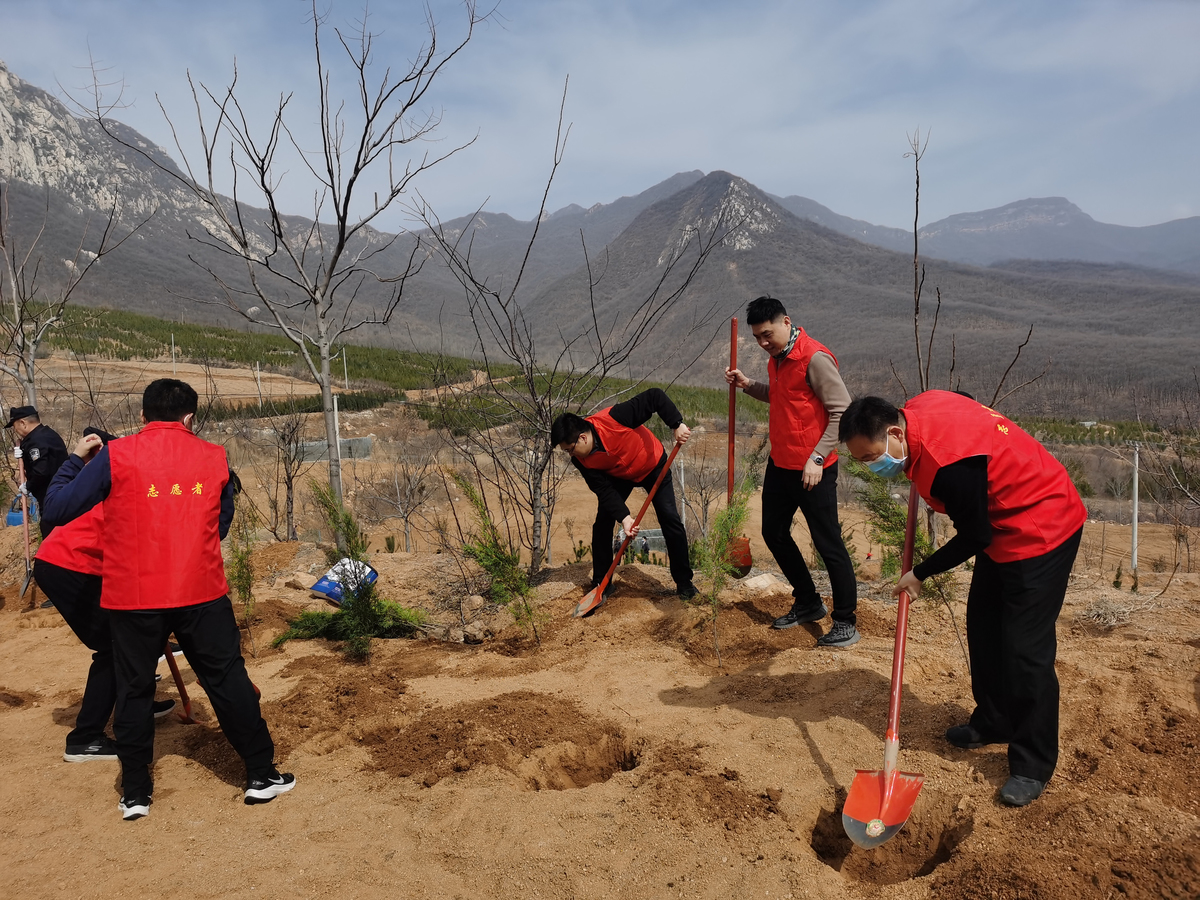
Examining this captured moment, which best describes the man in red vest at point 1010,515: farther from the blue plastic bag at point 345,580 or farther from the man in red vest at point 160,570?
the blue plastic bag at point 345,580

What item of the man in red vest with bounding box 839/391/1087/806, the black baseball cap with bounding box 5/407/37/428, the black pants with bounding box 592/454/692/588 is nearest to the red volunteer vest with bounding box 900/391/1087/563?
the man in red vest with bounding box 839/391/1087/806

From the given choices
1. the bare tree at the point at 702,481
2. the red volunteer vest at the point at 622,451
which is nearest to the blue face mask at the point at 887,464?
the red volunteer vest at the point at 622,451

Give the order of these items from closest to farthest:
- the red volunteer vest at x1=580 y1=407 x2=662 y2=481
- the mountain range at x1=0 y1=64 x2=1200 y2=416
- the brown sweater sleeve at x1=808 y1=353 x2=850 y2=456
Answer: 1. the brown sweater sleeve at x1=808 y1=353 x2=850 y2=456
2. the red volunteer vest at x1=580 y1=407 x2=662 y2=481
3. the mountain range at x1=0 y1=64 x2=1200 y2=416

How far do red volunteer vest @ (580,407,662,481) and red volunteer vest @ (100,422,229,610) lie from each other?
2264mm

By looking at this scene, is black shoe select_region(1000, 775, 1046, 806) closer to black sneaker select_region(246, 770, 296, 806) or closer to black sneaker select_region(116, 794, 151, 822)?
black sneaker select_region(246, 770, 296, 806)

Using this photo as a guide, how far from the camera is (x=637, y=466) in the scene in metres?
4.60

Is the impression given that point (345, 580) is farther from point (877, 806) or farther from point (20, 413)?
point (877, 806)

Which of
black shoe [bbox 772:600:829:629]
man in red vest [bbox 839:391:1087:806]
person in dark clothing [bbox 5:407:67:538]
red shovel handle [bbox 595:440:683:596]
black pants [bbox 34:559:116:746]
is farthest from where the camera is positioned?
person in dark clothing [bbox 5:407:67:538]

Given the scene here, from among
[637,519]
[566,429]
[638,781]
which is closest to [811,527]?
[637,519]

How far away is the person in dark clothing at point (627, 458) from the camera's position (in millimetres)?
4344

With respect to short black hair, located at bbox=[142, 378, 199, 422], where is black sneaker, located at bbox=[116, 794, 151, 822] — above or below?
below

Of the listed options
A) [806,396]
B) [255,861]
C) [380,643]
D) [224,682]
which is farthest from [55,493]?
[806,396]

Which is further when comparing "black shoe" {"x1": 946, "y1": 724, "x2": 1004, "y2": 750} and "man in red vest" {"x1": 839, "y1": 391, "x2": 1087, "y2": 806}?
"black shoe" {"x1": 946, "y1": 724, "x2": 1004, "y2": 750}

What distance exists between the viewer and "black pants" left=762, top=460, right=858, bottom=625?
3.65 meters
